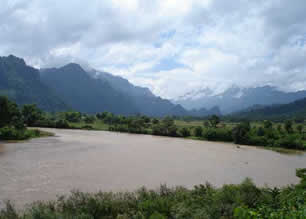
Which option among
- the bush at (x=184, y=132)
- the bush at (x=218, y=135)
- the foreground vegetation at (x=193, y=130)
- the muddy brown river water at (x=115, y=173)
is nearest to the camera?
the muddy brown river water at (x=115, y=173)

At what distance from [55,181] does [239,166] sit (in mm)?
22528

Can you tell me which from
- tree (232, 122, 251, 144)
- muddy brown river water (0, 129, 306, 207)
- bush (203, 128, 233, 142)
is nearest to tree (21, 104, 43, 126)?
muddy brown river water (0, 129, 306, 207)

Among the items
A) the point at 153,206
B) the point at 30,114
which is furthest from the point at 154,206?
the point at 30,114

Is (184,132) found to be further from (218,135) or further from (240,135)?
(240,135)

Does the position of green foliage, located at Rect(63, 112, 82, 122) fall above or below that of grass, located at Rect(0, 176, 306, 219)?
above

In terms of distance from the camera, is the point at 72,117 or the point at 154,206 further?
the point at 72,117

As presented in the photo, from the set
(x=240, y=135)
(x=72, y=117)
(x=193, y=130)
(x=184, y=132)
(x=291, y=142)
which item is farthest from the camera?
(x=72, y=117)

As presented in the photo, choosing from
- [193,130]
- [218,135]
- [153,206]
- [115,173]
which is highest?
[193,130]

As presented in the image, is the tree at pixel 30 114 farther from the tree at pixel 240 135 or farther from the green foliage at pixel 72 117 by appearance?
the tree at pixel 240 135

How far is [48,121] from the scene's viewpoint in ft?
261

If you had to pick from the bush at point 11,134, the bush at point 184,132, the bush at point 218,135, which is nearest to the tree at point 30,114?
the bush at point 11,134

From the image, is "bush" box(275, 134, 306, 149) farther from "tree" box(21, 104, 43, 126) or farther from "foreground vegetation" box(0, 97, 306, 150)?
"tree" box(21, 104, 43, 126)

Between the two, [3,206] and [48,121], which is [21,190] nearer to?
[3,206]

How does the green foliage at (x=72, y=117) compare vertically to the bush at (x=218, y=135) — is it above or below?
above
